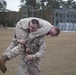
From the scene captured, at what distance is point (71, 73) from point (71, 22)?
253 ft

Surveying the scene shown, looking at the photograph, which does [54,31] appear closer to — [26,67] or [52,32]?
[52,32]

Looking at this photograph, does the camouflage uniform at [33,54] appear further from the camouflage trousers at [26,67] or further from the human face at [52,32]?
the human face at [52,32]

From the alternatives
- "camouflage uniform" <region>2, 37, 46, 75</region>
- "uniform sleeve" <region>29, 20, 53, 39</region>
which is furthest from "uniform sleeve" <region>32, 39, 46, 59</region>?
"uniform sleeve" <region>29, 20, 53, 39</region>

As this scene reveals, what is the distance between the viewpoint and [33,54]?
634 centimetres

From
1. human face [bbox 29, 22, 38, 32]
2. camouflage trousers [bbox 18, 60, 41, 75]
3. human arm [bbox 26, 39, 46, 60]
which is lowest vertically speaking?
camouflage trousers [bbox 18, 60, 41, 75]

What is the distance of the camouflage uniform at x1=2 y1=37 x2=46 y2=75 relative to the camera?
20.1ft

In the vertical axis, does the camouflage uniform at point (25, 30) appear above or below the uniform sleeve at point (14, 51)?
above

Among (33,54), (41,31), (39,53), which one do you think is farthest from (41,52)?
→ (41,31)

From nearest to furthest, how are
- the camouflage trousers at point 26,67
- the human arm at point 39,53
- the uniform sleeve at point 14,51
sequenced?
the uniform sleeve at point 14,51 < the human arm at point 39,53 < the camouflage trousers at point 26,67

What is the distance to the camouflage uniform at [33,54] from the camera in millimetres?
6129

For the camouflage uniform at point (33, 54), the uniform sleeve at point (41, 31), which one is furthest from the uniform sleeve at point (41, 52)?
the uniform sleeve at point (41, 31)

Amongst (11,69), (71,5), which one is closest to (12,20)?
(71,5)

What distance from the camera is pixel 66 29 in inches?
3155

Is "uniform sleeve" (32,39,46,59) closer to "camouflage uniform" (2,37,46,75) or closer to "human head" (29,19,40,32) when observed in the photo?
"camouflage uniform" (2,37,46,75)
